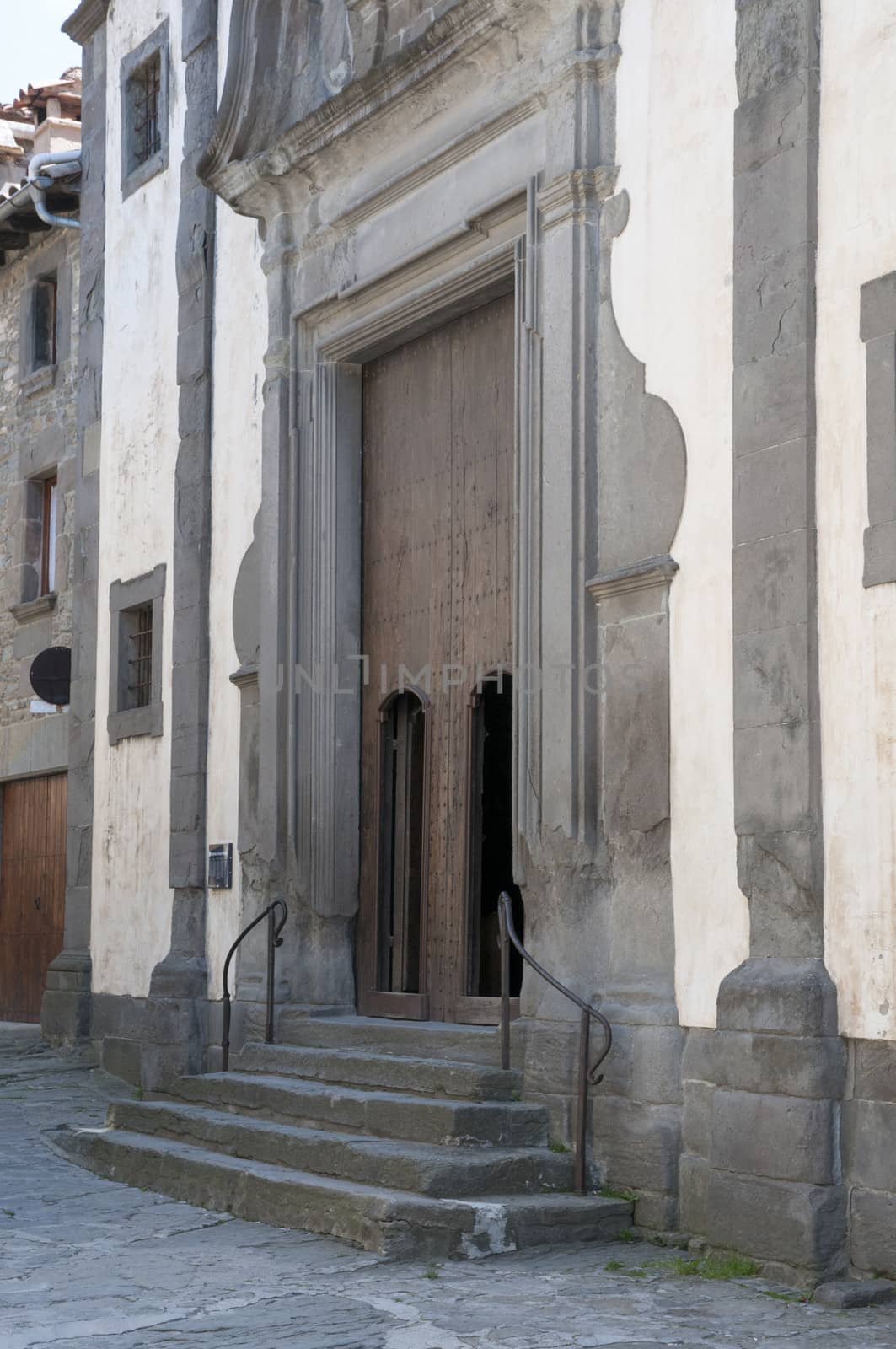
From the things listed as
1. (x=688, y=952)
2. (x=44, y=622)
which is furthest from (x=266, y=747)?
(x=44, y=622)

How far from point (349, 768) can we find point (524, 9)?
3849 mm

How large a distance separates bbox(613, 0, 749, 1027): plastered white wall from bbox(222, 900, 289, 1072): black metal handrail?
3.12 m

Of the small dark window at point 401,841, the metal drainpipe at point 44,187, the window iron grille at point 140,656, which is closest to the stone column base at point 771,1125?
the small dark window at point 401,841

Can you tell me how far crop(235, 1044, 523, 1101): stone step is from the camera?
7.50 metres

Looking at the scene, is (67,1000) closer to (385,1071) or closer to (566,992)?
(385,1071)

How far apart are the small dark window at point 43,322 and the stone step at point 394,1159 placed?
336 inches

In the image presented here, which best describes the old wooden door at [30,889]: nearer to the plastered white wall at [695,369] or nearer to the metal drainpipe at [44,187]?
the metal drainpipe at [44,187]

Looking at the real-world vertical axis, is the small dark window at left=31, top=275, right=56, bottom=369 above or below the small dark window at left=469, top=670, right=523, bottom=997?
above

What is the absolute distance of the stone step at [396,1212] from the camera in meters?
6.42

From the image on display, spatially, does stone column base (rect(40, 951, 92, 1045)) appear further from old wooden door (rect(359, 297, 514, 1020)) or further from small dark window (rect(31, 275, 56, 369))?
small dark window (rect(31, 275, 56, 369))

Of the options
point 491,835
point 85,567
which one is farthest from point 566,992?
point 85,567

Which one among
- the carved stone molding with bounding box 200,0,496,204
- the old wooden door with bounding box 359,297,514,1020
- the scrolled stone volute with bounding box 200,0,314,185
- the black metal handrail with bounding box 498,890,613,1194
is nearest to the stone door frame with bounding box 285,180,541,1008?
the old wooden door with bounding box 359,297,514,1020

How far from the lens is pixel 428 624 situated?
930 cm

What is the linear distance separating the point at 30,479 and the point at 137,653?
11.7ft
